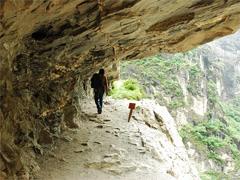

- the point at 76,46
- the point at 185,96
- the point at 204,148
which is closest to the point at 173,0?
the point at 76,46

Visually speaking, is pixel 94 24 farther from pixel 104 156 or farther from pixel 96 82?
pixel 96 82

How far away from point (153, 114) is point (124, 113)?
5.16ft

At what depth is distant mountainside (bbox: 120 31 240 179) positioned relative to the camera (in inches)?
938

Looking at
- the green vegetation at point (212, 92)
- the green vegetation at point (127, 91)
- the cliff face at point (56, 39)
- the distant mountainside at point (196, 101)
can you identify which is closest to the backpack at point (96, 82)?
the cliff face at point (56, 39)

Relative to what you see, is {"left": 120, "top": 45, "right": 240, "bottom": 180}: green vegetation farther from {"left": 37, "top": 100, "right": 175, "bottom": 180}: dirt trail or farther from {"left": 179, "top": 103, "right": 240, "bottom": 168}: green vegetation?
{"left": 37, "top": 100, "right": 175, "bottom": 180}: dirt trail

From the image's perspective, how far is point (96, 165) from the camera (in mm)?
4234

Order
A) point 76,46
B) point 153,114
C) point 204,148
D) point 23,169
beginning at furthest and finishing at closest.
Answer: point 204,148 < point 153,114 < point 76,46 < point 23,169

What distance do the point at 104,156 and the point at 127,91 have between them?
9.57 meters

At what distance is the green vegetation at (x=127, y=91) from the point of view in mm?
13438

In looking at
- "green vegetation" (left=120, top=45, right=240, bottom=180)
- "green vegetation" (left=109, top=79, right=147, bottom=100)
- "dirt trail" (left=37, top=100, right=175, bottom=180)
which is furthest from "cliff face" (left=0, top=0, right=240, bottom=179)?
"green vegetation" (left=120, top=45, right=240, bottom=180)

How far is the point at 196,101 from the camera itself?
105ft

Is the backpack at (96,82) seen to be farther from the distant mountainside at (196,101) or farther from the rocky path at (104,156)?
the distant mountainside at (196,101)

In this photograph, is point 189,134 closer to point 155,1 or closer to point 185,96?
point 185,96

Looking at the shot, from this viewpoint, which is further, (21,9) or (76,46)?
(76,46)
